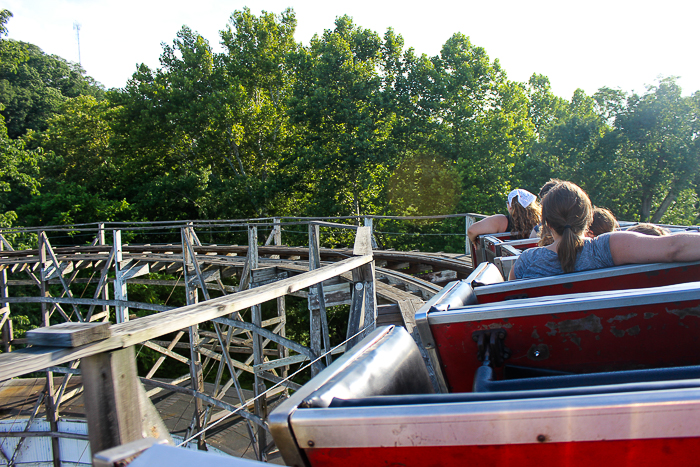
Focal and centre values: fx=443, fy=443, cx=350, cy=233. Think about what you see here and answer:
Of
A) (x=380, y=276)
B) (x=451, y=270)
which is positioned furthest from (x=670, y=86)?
(x=380, y=276)

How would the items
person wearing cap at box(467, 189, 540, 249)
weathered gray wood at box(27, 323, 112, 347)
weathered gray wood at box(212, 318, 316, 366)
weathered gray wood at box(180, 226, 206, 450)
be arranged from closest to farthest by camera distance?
weathered gray wood at box(27, 323, 112, 347) → person wearing cap at box(467, 189, 540, 249) → weathered gray wood at box(212, 318, 316, 366) → weathered gray wood at box(180, 226, 206, 450)

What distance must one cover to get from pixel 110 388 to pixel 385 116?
745 inches

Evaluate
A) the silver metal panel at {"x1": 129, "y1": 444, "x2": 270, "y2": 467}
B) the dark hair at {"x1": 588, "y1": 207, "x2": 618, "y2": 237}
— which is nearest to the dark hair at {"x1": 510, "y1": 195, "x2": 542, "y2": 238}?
the dark hair at {"x1": 588, "y1": 207, "x2": 618, "y2": 237}

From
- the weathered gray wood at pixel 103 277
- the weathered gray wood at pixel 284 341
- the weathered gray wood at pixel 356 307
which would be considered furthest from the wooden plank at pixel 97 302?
the weathered gray wood at pixel 356 307

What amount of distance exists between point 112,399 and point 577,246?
1779 millimetres

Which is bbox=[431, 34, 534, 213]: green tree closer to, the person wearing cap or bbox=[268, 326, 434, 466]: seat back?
the person wearing cap

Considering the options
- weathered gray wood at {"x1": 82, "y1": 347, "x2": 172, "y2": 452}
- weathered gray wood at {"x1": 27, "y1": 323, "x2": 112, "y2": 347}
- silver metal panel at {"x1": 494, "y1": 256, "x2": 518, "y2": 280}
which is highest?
weathered gray wood at {"x1": 27, "y1": 323, "x2": 112, "y2": 347}

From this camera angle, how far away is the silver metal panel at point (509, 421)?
0.71 metres

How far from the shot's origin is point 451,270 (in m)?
6.81

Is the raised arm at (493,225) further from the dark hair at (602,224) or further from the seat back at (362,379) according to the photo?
the seat back at (362,379)

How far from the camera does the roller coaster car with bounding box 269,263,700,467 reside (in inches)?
28.7

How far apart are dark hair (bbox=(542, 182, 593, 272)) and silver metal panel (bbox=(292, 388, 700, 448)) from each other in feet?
4.09

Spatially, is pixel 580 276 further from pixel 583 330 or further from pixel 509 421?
pixel 509 421

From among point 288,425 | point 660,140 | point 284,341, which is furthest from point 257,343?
point 660,140
